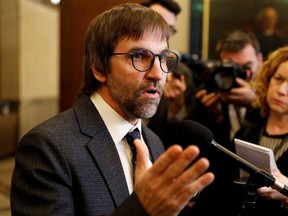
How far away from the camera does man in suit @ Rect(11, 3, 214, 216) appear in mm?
1100

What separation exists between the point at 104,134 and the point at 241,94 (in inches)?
42.1

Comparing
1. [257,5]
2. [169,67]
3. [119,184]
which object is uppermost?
[257,5]

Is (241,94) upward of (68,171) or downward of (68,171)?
upward

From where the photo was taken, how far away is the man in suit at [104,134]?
110cm

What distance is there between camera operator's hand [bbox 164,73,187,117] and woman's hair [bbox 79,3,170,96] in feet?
2.86

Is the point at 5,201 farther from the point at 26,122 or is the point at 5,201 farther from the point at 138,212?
the point at 138,212

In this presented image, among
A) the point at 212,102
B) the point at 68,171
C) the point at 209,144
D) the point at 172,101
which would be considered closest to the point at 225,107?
the point at 212,102

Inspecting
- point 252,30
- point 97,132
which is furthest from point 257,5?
point 97,132

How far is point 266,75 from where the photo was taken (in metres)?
2.00

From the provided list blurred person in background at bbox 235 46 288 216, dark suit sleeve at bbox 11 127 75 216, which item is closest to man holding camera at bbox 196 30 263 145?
blurred person in background at bbox 235 46 288 216

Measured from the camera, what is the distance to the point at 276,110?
1850 mm

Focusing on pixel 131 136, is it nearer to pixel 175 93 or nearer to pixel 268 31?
pixel 175 93

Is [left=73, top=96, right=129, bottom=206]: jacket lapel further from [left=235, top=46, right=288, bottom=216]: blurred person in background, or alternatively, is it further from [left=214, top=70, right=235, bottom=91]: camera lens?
[left=214, top=70, right=235, bottom=91]: camera lens

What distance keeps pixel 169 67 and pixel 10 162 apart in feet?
15.7
